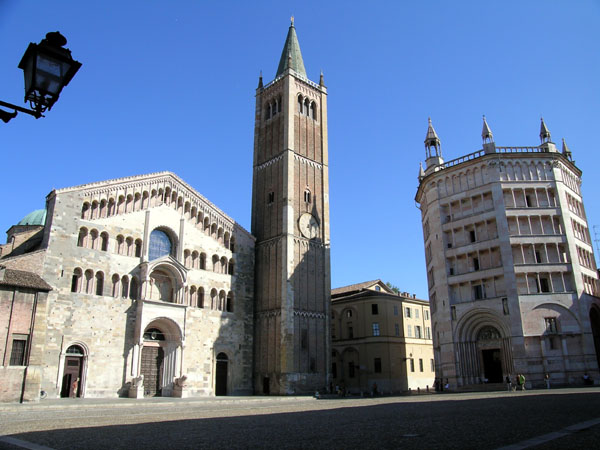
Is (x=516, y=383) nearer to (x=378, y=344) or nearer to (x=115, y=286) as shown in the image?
(x=378, y=344)

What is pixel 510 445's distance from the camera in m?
8.10

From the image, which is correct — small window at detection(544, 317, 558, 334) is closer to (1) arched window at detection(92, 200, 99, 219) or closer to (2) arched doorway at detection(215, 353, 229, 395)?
(2) arched doorway at detection(215, 353, 229, 395)

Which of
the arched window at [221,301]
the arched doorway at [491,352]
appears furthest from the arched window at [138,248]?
the arched doorway at [491,352]

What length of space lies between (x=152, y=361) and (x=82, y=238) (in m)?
10.4

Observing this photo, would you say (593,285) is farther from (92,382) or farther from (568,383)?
(92,382)

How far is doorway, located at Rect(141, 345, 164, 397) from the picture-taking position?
34.8m

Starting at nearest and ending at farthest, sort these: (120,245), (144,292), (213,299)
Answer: (144,292) < (120,245) < (213,299)

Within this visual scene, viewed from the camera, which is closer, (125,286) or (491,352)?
(125,286)

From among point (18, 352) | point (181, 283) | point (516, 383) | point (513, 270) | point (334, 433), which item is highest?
point (513, 270)

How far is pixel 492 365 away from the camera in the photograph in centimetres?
4022

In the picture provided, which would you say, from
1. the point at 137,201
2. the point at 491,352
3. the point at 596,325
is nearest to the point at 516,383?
the point at 491,352

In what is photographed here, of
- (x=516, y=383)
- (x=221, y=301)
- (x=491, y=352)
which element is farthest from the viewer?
(x=491, y=352)

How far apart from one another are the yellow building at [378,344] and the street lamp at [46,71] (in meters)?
49.7

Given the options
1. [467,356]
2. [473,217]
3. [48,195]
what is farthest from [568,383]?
[48,195]
